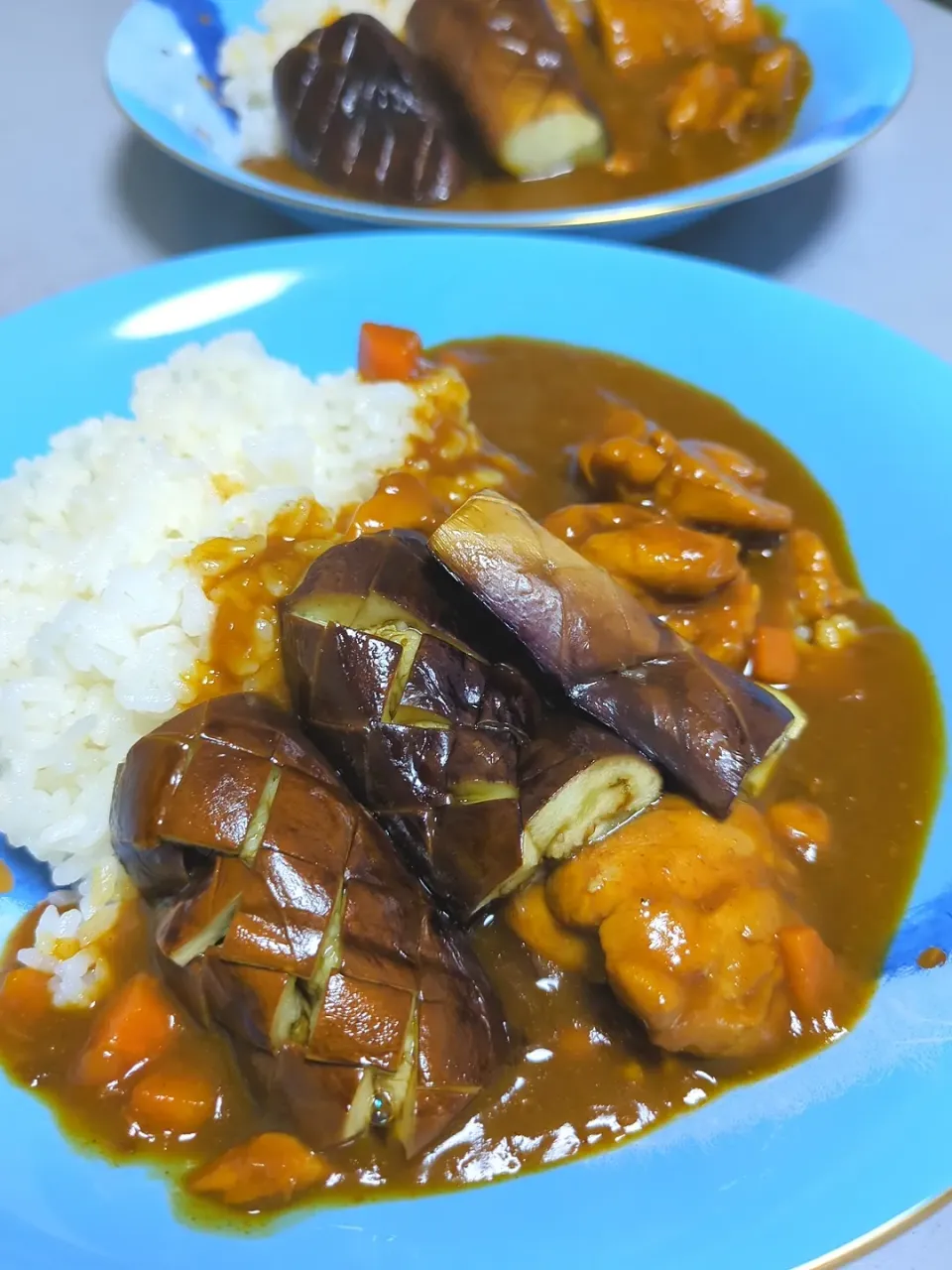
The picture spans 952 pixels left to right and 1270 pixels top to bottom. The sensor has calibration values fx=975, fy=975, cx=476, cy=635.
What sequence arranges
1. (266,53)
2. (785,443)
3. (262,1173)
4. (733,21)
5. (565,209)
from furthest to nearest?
(733,21), (266,53), (565,209), (785,443), (262,1173)

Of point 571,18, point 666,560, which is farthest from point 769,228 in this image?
point 666,560

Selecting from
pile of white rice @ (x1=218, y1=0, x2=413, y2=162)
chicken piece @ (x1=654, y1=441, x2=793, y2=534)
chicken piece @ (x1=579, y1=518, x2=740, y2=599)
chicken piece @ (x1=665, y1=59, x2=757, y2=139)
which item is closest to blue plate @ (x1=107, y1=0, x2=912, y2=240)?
pile of white rice @ (x1=218, y1=0, x2=413, y2=162)

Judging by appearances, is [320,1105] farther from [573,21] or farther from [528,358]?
[573,21]

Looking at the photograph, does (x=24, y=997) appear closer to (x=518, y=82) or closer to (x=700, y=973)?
(x=700, y=973)

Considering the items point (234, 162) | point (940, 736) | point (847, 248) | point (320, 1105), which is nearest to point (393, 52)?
point (234, 162)

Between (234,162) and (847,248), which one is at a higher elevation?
(847,248)
